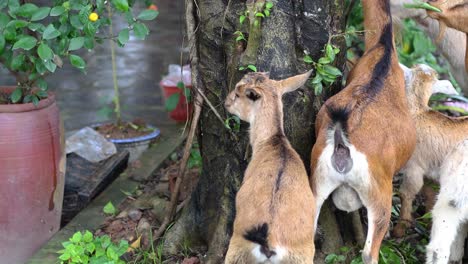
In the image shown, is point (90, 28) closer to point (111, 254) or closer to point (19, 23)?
point (19, 23)

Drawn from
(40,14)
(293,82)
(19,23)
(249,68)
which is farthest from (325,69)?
(19,23)

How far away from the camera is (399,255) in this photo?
4684mm

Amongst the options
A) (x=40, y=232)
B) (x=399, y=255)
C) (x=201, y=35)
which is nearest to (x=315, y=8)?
(x=201, y=35)

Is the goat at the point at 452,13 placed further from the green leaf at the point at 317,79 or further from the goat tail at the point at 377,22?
the green leaf at the point at 317,79

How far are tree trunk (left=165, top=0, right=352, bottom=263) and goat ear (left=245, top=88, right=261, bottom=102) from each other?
28 cm

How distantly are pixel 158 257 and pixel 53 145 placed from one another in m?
1.05

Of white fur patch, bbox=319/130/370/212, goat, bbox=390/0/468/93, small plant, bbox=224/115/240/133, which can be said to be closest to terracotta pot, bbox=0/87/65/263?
small plant, bbox=224/115/240/133

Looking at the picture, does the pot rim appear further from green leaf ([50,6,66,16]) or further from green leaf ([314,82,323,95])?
green leaf ([314,82,323,95])

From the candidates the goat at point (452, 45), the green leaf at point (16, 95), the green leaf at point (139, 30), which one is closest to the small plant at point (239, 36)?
the green leaf at point (139, 30)

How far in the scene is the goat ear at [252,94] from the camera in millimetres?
4059

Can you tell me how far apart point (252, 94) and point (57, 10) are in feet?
4.04

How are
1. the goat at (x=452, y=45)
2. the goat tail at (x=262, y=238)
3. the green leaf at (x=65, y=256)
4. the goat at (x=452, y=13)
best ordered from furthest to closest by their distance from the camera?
the goat at (x=452, y=45) → the goat at (x=452, y=13) → the green leaf at (x=65, y=256) → the goat tail at (x=262, y=238)

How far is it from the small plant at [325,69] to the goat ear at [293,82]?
234 mm

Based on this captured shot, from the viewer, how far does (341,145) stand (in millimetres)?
3840
